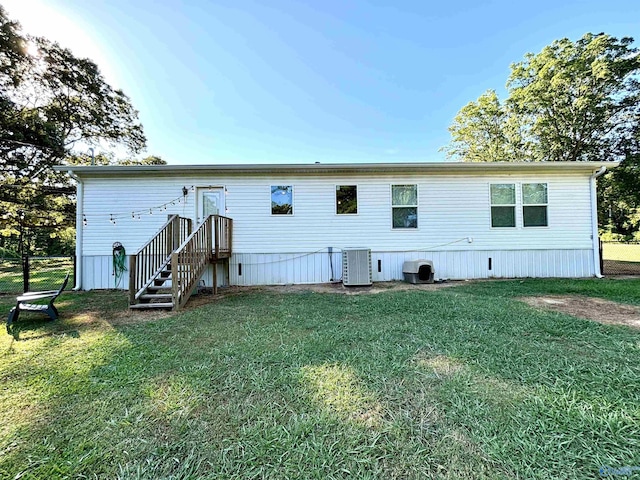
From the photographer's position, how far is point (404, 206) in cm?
784

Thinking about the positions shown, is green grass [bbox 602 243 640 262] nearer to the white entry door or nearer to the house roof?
the house roof

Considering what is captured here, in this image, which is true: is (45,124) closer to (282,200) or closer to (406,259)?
(282,200)

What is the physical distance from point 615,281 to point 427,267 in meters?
4.67

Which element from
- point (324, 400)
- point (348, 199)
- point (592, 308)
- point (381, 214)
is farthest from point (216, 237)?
point (592, 308)

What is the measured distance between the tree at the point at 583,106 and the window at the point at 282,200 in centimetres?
1285

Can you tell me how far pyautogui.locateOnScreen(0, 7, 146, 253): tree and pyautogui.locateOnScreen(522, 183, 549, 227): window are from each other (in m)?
17.9

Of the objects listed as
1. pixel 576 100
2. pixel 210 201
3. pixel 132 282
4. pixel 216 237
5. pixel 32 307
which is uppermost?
pixel 576 100

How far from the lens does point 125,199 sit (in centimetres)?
743

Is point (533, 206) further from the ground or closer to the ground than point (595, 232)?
further from the ground

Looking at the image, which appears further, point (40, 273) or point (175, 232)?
point (40, 273)

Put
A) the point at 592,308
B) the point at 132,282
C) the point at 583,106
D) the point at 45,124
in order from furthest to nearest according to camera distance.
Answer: the point at 583,106 < the point at 45,124 < the point at 132,282 < the point at 592,308

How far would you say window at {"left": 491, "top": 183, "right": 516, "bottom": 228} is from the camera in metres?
7.84

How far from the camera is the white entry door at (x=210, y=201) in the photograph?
299 inches

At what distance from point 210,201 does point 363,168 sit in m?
4.42
